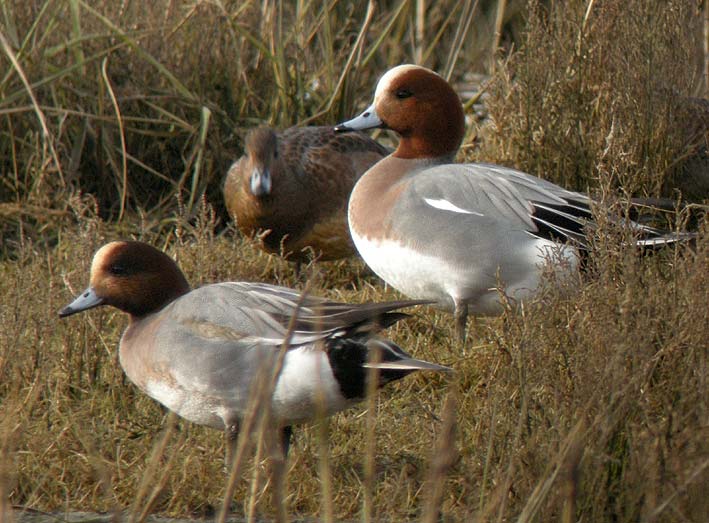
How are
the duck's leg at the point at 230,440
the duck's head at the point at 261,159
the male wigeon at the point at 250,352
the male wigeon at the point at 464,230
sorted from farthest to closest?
the duck's head at the point at 261,159 < the male wigeon at the point at 464,230 < the duck's leg at the point at 230,440 < the male wigeon at the point at 250,352

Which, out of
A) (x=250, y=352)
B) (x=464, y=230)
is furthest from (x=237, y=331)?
(x=464, y=230)

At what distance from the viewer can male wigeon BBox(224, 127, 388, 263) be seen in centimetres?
534

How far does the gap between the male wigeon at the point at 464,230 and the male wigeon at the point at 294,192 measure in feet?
2.64

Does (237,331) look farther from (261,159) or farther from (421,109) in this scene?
(261,159)

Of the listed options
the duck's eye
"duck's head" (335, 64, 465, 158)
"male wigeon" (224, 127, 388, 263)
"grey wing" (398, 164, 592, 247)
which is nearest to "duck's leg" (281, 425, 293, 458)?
the duck's eye

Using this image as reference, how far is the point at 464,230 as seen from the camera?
165 inches

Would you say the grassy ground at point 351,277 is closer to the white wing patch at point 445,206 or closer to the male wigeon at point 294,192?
the male wigeon at point 294,192

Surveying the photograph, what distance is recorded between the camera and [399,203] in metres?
4.34

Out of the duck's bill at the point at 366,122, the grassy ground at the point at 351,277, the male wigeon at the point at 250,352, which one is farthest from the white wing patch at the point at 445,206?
the male wigeon at the point at 250,352

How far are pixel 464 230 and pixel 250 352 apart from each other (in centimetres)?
117

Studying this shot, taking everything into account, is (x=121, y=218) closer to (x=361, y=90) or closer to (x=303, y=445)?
(x=361, y=90)

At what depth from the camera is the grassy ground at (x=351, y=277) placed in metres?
2.81

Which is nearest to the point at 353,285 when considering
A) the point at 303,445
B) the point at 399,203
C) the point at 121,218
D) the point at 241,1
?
the point at 399,203

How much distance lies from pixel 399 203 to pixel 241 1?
8.75ft
